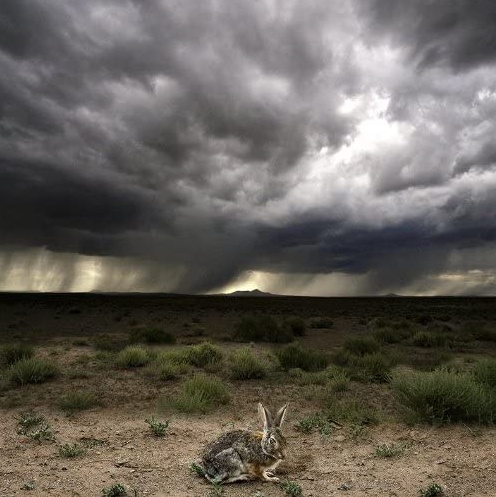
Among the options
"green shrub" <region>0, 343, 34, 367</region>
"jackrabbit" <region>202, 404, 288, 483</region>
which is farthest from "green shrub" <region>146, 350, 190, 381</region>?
"jackrabbit" <region>202, 404, 288, 483</region>

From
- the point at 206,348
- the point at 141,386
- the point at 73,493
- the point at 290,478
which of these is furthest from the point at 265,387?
the point at 73,493

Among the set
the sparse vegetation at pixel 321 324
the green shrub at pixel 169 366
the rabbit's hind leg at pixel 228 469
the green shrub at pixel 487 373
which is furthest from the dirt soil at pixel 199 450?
the sparse vegetation at pixel 321 324

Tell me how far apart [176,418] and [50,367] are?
5.03m

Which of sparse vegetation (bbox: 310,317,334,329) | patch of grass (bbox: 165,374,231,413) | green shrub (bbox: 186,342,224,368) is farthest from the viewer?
sparse vegetation (bbox: 310,317,334,329)

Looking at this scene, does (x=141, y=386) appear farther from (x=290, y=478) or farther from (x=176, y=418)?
(x=290, y=478)

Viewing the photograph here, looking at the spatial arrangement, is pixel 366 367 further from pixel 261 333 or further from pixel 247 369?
pixel 261 333

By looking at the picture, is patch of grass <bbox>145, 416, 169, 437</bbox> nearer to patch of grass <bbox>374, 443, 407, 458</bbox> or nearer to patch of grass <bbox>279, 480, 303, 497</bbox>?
patch of grass <bbox>279, 480, 303, 497</bbox>

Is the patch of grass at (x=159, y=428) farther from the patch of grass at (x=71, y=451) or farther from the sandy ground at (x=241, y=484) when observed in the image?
the patch of grass at (x=71, y=451)

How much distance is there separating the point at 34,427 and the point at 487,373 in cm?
930

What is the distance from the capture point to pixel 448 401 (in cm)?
824

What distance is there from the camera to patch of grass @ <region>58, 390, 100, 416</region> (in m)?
9.59

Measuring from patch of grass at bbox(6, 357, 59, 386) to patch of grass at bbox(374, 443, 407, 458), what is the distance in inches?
338

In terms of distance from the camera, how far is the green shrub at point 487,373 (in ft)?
33.4

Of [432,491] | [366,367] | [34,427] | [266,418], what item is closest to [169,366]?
[34,427]
